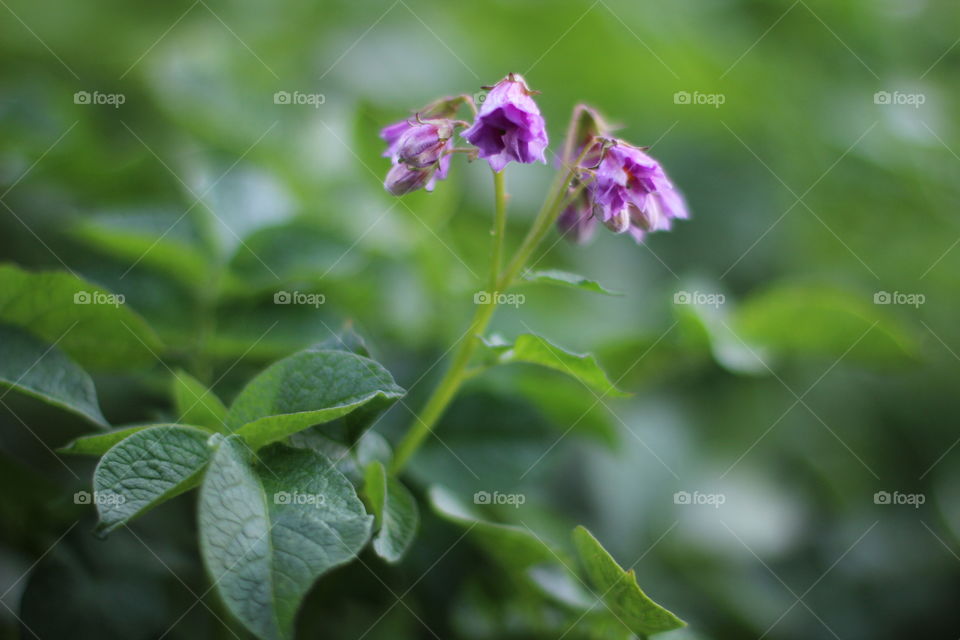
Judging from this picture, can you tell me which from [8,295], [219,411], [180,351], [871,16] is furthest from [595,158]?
[871,16]

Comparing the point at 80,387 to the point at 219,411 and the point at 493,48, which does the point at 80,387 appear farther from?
the point at 493,48

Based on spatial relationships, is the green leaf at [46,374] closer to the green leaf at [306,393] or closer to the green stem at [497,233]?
the green leaf at [306,393]
